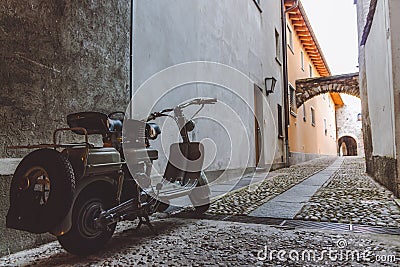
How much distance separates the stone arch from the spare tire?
1168 cm

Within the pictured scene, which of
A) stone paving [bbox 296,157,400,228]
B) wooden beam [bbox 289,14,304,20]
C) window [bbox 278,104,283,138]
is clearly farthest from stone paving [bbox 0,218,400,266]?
wooden beam [bbox 289,14,304,20]

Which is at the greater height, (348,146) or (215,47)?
(215,47)

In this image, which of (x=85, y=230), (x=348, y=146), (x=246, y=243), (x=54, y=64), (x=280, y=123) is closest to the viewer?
(x=85, y=230)

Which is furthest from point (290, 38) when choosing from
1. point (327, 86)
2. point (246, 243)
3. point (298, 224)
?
point (246, 243)

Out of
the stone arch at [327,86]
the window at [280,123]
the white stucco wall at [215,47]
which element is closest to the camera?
the white stucco wall at [215,47]

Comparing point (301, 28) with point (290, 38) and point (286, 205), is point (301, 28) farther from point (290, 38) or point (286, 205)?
point (286, 205)

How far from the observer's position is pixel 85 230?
61.7 inches

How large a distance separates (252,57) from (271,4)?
296 centimetres

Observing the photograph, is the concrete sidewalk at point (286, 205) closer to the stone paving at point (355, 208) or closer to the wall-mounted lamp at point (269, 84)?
the stone paving at point (355, 208)

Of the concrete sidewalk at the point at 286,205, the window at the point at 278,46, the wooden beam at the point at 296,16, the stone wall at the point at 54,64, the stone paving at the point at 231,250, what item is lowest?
the stone paving at the point at 231,250

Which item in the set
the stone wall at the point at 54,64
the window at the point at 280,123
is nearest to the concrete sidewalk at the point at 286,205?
the stone wall at the point at 54,64

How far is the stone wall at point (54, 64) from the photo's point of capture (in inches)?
70.1

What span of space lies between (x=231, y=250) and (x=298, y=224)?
75cm

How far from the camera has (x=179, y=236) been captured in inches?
79.7
